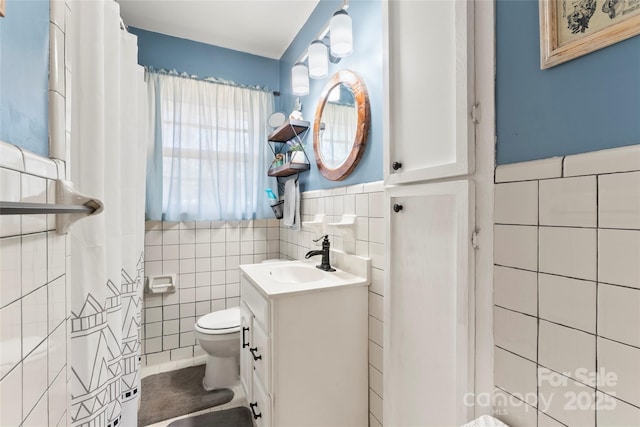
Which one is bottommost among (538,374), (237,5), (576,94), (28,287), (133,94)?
(538,374)

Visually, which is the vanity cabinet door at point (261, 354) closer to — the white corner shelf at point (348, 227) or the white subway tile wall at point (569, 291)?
the white corner shelf at point (348, 227)

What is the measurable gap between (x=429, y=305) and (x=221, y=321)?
4.84 feet

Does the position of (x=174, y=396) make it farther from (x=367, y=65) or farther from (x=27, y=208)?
(x=367, y=65)

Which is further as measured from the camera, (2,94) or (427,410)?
(427,410)

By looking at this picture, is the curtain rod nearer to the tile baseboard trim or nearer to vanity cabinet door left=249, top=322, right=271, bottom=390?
vanity cabinet door left=249, top=322, right=271, bottom=390

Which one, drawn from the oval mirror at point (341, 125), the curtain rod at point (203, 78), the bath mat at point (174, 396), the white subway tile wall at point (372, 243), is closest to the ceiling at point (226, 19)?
the curtain rod at point (203, 78)

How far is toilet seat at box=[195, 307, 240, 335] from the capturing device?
1.80m

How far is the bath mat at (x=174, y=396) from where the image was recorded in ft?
5.44

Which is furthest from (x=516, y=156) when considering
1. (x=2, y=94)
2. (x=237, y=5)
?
(x=237, y=5)

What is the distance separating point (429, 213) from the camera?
990 millimetres

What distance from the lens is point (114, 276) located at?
1081 mm

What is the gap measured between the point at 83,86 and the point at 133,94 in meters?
0.38

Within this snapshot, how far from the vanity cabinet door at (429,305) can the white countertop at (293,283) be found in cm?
24

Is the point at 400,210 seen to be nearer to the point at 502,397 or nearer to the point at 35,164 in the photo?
the point at 502,397
